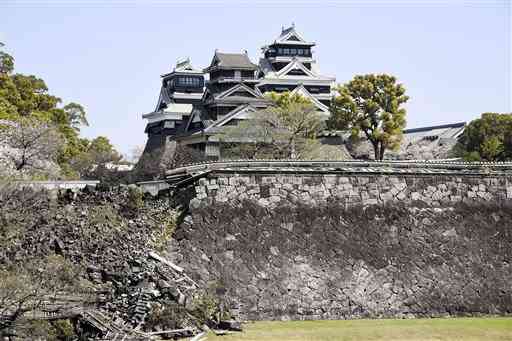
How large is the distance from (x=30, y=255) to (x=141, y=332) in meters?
4.49

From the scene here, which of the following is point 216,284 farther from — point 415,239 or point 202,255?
point 415,239

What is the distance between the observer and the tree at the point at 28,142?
144 feet

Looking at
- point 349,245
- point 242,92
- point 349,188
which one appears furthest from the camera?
point 242,92

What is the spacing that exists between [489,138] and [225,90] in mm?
17877

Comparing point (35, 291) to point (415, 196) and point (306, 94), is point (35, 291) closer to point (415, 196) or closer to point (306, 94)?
point (415, 196)

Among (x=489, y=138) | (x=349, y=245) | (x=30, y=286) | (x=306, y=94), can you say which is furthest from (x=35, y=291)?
(x=306, y=94)

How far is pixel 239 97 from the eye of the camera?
225 feet

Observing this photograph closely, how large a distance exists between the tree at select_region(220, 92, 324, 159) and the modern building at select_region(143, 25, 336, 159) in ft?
13.1

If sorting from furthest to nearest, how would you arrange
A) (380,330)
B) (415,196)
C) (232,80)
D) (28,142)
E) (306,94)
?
1. (306,94)
2. (232,80)
3. (28,142)
4. (415,196)
5. (380,330)

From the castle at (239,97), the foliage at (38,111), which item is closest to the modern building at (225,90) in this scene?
the castle at (239,97)

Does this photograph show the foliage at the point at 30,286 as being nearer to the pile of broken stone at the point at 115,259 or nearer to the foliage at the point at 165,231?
the pile of broken stone at the point at 115,259

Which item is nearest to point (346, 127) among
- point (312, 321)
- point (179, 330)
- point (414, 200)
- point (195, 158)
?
point (195, 158)

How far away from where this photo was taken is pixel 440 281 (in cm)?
3284

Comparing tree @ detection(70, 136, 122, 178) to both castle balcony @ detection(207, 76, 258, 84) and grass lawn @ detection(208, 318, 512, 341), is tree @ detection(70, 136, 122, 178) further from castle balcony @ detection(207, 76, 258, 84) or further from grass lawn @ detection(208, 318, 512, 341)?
grass lawn @ detection(208, 318, 512, 341)
